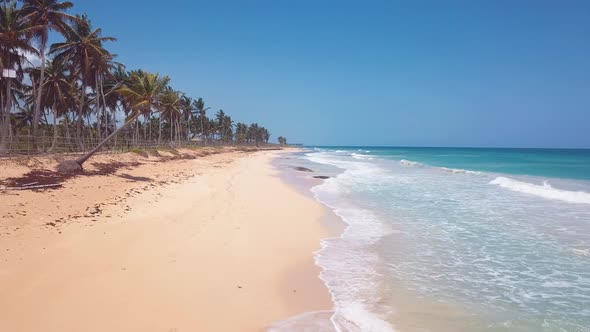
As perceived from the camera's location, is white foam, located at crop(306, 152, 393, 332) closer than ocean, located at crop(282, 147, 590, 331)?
Yes

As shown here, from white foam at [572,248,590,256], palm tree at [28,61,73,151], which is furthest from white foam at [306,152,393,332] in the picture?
palm tree at [28,61,73,151]

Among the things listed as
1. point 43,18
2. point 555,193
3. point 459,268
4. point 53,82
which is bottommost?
point 459,268

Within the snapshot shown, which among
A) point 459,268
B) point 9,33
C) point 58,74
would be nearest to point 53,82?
point 58,74

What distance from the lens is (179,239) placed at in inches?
342

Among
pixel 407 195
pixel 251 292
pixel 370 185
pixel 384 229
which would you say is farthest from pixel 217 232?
pixel 370 185

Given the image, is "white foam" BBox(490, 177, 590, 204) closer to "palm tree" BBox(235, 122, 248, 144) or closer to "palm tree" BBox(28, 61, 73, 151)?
"palm tree" BBox(28, 61, 73, 151)

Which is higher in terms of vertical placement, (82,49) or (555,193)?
(82,49)

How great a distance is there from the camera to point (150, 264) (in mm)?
6879

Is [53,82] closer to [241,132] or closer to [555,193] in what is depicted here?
[555,193]

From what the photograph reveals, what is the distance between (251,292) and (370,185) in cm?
1715

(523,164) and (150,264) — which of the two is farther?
(523,164)

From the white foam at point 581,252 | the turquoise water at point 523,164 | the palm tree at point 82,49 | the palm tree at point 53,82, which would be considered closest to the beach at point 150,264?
the white foam at point 581,252

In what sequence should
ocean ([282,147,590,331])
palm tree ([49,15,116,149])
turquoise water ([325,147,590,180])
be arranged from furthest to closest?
turquoise water ([325,147,590,180]) < palm tree ([49,15,116,149]) < ocean ([282,147,590,331])

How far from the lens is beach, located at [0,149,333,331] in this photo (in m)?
4.90
